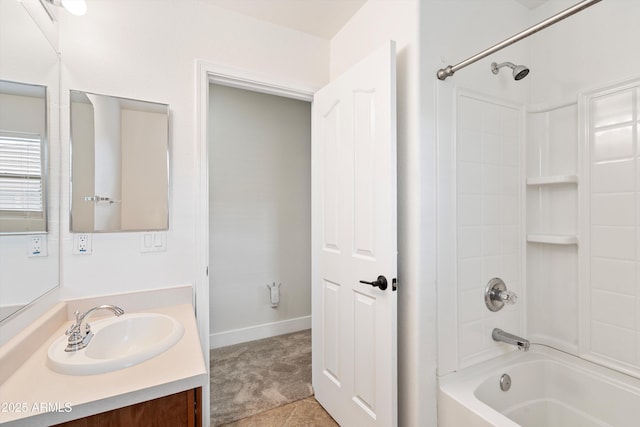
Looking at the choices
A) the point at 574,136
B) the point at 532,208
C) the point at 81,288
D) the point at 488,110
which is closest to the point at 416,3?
the point at 488,110

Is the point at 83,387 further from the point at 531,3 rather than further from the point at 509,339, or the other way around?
the point at 531,3

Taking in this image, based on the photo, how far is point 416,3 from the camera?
4.47 ft

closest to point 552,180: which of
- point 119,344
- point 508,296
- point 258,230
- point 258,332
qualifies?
point 508,296

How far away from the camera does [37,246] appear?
48.7 inches

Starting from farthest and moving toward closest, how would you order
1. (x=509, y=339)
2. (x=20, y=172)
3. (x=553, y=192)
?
(x=553, y=192) → (x=509, y=339) → (x=20, y=172)

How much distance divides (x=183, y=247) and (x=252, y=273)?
140 cm

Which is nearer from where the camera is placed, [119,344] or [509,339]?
[119,344]

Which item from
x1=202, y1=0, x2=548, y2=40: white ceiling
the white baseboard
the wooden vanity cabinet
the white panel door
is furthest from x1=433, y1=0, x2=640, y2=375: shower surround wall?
the white baseboard

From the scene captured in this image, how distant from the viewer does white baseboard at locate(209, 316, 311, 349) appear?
2.82m

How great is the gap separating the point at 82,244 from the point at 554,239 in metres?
2.45

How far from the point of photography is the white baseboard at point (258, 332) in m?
2.82

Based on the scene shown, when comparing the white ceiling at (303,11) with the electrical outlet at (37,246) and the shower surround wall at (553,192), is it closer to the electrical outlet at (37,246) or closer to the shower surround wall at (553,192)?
the shower surround wall at (553,192)

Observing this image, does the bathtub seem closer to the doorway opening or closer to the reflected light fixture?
the doorway opening

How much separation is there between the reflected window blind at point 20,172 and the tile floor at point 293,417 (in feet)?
5.12
